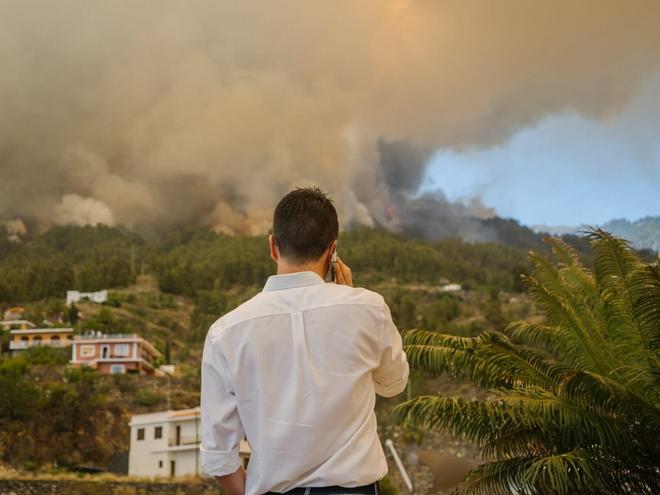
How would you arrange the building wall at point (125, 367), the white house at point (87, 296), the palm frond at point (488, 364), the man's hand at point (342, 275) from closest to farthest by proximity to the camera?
the man's hand at point (342, 275) < the palm frond at point (488, 364) < the building wall at point (125, 367) < the white house at point (87, 296)

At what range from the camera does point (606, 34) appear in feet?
40.4

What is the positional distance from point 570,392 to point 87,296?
750 centimetres

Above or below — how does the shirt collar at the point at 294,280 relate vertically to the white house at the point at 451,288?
below

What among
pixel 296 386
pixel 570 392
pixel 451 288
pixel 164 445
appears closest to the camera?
pixel 296 386

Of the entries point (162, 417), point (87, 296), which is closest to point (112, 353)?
point (87, 296)

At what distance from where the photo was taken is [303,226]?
5.13 feet

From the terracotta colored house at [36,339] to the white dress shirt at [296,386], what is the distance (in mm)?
9667

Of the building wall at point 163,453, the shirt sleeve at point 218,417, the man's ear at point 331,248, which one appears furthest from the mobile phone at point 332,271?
the building wall at point 163,453

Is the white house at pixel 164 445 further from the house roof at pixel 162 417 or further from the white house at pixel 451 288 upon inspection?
the white house at pixel 451 288

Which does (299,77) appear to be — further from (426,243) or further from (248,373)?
(248,373)

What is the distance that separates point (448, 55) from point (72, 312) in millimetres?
6926

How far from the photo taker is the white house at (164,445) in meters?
10.3

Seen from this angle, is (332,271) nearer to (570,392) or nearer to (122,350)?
(570,392)

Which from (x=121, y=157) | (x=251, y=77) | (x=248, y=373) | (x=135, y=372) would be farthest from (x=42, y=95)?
(x=248, y=373)
